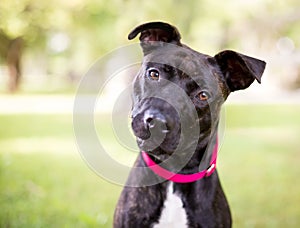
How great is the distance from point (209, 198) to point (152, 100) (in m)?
0.50

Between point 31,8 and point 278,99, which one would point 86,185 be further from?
point 278,99

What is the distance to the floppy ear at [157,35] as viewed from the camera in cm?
194

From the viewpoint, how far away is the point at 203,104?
180 cm

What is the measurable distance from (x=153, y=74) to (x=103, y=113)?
1.97 meters

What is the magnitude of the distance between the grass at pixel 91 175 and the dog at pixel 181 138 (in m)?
0.92

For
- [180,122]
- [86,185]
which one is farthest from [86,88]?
[86,185]

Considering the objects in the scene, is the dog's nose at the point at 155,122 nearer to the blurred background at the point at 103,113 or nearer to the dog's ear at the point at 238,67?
the dog's ear at the point at 238,67

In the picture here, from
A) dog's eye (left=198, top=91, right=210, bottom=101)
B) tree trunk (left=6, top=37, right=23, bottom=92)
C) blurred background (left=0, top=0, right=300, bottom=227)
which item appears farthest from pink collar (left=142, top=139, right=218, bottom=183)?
tree trunk (left=6, top=37, right=23, bottom=92)

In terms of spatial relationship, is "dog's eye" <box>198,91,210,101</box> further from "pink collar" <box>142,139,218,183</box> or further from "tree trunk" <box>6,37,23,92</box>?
"tree trunk" <box>6,37,23,92</box>

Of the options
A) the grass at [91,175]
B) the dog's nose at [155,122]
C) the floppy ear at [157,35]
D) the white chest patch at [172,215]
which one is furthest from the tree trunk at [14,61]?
the dog's nose at [155,122]

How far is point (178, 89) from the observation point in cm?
175

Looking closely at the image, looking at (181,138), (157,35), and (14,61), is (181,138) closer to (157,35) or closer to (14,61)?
(157,35)

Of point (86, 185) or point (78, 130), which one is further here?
point (86, 185)

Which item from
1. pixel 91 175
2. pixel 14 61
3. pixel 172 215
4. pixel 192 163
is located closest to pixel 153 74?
pixel 192 163
